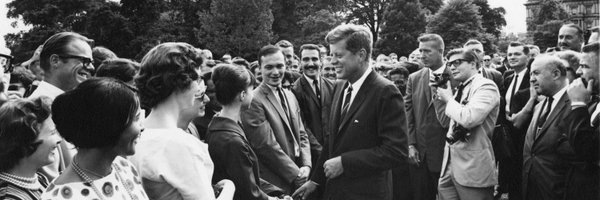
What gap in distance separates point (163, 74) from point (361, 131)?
1.87m

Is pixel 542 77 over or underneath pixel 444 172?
over

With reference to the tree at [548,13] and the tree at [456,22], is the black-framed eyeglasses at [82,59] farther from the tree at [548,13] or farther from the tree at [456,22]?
the tree at [548,13]

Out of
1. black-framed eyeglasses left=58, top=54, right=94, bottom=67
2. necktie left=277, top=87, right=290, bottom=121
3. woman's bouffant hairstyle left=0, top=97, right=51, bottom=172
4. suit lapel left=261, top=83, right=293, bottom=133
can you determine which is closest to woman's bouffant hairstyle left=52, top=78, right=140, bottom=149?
woman's bouffant hairstyle left=0, top=97, right=51, bottom=172

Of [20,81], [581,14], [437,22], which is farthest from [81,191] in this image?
[581,14]

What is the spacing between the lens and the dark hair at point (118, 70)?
177 inches

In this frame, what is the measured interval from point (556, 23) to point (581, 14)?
1032 inches

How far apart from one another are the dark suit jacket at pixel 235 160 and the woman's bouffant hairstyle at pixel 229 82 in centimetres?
34

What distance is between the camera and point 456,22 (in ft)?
191

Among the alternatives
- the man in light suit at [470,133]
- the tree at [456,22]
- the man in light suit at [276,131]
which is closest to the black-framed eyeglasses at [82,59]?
the man in light suit at [276,131]

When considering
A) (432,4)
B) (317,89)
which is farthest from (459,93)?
(432,4)

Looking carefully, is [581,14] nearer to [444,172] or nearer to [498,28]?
[498,28]

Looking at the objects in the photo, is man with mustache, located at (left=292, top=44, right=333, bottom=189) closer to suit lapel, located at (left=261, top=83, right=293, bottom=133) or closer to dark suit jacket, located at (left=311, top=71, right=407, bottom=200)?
suit lapel, located at (left=261, top=83, right=293, bottom=133)

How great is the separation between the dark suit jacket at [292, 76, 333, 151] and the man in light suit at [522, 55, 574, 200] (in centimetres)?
240

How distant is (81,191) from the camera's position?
7.35ft
